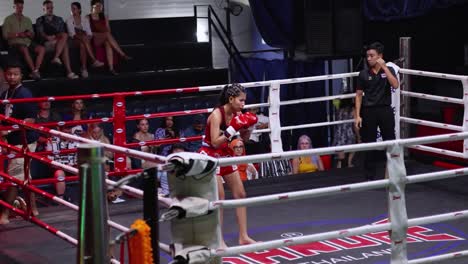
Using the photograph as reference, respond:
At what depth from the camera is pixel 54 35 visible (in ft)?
40.9

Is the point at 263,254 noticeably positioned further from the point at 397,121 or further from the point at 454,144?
the point at 454,144

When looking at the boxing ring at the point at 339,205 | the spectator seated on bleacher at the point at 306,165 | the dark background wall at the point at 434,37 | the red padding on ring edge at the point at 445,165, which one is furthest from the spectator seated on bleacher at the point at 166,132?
the dark background wall at the point at 434,37

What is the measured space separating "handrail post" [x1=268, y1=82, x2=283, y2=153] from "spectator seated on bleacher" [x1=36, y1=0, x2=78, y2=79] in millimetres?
4569

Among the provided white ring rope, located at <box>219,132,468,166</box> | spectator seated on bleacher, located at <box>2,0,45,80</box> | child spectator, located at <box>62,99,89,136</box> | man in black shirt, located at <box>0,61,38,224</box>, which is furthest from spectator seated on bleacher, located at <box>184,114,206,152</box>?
white ring rope, located at <box>219,132,468,166</box>

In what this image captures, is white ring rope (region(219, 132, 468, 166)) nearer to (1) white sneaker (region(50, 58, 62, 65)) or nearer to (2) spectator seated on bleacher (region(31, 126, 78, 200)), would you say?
(2) spectator seated on bleacher (region(31, 126, 78, 200))

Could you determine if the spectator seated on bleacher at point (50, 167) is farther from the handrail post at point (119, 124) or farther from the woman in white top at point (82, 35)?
the woman in white top at point (82, 35)

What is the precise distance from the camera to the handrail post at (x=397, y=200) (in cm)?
483

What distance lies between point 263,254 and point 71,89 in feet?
22.3

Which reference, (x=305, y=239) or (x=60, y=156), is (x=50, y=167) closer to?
(x=60, y=156)

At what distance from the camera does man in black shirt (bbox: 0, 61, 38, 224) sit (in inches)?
294

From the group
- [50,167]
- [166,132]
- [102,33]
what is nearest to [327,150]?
[50,167]

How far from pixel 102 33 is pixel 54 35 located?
2.32ft

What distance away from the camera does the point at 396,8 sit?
1309 centimetres

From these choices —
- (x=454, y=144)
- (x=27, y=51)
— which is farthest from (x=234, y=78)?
(x=454, y=144)
